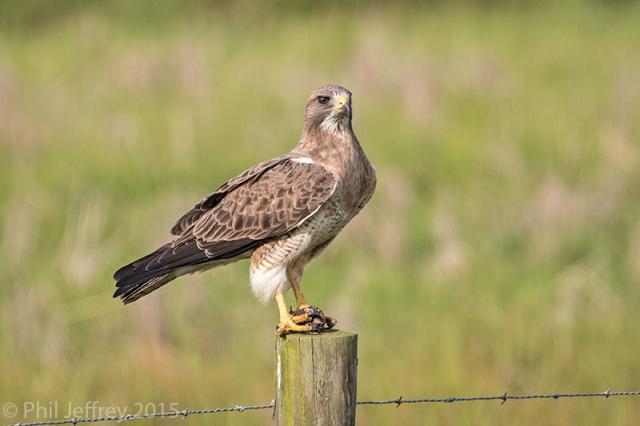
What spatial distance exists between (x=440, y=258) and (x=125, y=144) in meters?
4.40

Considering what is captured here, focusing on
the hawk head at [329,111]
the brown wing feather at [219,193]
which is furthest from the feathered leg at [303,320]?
the hawk head at [329,111]

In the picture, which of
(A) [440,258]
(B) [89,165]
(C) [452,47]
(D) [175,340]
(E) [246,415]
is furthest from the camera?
(C) [452,47]

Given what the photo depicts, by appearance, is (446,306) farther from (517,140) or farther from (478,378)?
(517,140)

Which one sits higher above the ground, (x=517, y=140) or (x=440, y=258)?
(x=517, y=140)

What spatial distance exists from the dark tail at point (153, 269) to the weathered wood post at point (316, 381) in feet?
3.98

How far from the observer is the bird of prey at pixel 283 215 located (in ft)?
18.6

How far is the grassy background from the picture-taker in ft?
26.8

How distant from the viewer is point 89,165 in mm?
12594

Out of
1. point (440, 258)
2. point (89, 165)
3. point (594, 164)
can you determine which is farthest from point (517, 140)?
point (89, 165)

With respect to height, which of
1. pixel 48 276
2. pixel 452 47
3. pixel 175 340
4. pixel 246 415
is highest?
pixel 452 47

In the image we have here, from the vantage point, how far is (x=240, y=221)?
19.3 ft

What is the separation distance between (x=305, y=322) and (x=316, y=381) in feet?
2.78

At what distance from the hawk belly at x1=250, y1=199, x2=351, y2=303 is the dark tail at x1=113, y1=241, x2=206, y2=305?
283 millimetres

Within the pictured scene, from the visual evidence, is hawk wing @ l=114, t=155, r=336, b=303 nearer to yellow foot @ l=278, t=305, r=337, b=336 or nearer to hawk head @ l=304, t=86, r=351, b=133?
hawk head @ l=304, t=86, r=351, b=133
